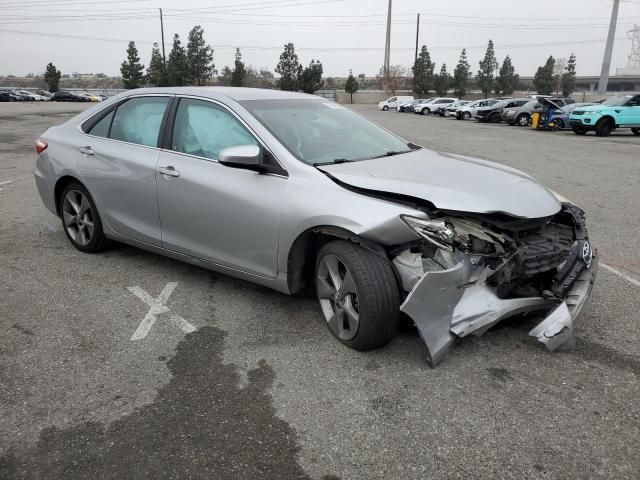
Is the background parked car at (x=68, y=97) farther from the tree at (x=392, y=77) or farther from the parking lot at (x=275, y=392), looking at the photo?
the parking lot at (x=275, y=392)

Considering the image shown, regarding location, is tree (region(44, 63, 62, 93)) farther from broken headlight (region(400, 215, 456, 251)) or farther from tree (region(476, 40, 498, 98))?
broken headlight (region(400, 215, 456, 251))

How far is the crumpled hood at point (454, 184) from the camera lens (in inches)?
123

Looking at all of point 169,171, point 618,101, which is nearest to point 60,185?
point 169,171

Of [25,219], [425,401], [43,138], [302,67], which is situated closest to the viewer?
[425,401]

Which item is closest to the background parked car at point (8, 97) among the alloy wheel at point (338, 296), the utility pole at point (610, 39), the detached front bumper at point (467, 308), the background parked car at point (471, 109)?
the background parked car at point (471, 109)

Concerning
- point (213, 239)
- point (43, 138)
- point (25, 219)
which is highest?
point (43, 138)

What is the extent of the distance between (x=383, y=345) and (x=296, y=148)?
57.2 inches

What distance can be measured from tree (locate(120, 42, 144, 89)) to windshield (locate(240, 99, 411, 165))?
8009 cm

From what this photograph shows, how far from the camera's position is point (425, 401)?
2832 millimetres

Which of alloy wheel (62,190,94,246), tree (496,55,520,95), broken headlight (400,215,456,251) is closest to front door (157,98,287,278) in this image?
broken headlight (400,215,456,251)

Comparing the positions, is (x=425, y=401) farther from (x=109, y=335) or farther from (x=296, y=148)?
(x=109, y=335)

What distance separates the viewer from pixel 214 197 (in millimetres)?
3842

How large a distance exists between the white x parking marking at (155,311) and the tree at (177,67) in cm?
7330

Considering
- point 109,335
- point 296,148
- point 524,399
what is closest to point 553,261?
point 524,399
